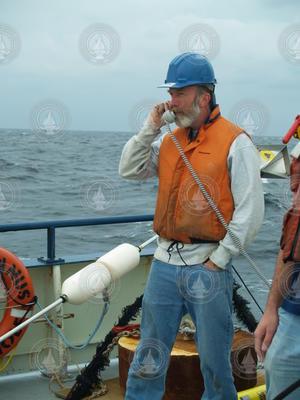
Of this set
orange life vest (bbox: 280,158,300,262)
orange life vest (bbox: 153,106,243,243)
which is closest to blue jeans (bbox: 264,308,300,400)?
orange life vest (bbox: 280,158,300,262)

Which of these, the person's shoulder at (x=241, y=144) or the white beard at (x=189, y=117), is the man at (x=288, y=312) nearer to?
the person's shoulder at (x=241, y=144)

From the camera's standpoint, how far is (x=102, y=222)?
4.79m

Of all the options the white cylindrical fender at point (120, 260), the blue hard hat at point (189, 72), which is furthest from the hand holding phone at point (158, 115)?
the white cylindrical fender at point (120, 260)

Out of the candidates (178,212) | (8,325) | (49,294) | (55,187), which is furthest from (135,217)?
(55,187)

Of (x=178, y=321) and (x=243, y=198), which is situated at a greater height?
(x=243, y=198)

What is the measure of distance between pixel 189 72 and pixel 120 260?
3.94ft

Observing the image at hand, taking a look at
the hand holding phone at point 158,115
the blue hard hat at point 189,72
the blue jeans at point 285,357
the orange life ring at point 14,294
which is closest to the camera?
the blue jeans at point 285,357

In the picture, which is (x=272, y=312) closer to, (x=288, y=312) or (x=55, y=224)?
(x=288, y=312)

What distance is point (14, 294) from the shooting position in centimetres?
447

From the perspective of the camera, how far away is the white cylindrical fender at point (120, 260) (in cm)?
396

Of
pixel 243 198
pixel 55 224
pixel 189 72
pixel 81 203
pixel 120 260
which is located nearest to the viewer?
pixel 243 198

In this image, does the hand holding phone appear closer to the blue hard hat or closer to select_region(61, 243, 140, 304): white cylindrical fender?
the blue hard hat

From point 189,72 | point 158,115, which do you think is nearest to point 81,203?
point 158,115

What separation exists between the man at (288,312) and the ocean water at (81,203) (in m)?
1.42
